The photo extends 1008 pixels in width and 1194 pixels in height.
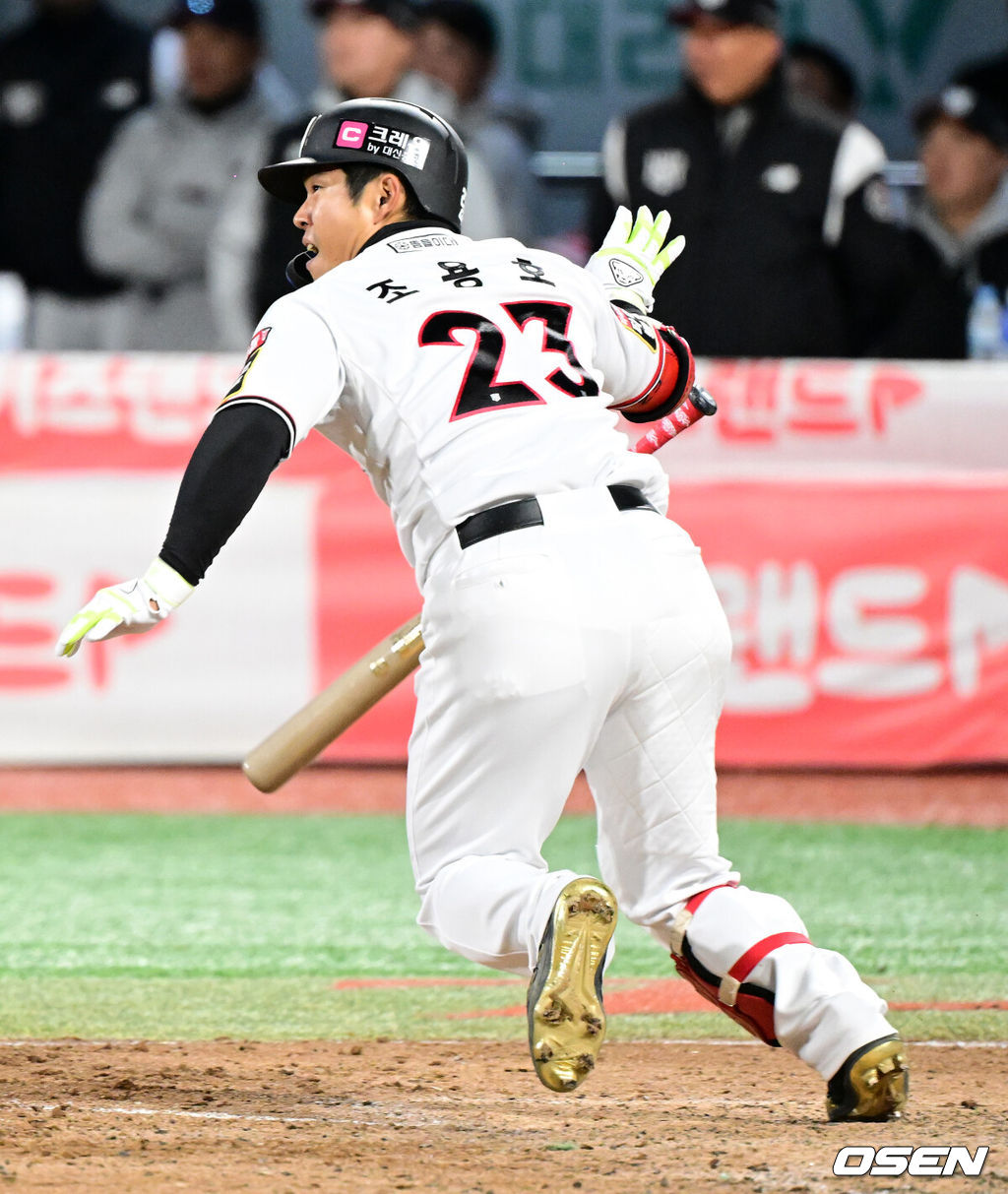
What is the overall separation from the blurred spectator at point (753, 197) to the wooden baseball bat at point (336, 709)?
426 centimetres

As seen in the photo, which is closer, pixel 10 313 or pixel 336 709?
pixel 336 709

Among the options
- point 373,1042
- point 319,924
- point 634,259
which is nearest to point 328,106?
point 319,924

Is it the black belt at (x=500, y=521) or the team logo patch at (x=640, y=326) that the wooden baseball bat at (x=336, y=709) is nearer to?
the black belt at (x=500, y=521)

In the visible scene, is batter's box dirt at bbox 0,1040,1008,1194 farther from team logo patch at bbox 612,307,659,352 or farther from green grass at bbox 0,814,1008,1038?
team logo patch at bbox 612,307,659,352

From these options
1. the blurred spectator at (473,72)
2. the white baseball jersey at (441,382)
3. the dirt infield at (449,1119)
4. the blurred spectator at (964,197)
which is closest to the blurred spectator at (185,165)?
the blurred spectator at (473,72)

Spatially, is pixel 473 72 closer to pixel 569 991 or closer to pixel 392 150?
pixel 392 150

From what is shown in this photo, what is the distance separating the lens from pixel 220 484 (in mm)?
3361

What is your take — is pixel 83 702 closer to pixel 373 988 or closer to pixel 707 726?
pixel 373 988

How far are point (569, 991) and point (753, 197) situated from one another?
17.6 feet

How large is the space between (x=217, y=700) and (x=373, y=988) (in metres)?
3.00

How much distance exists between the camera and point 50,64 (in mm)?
9375

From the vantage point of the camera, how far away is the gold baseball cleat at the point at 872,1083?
11.3 ft

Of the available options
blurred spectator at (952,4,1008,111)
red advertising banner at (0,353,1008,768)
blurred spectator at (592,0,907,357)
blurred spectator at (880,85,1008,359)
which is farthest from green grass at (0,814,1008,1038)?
blurred spectator at (952,4,1008,111)

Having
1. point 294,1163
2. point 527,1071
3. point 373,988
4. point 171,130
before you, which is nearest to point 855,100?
point 171,130
